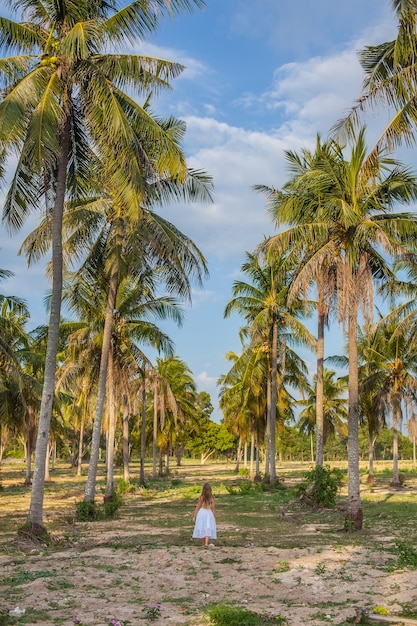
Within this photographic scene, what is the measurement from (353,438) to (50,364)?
835cm

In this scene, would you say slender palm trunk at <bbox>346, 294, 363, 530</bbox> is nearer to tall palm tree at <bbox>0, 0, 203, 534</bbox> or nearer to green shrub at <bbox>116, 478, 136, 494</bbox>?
tall palm tree at <bbox>0, 0, 203, 534</bbox>

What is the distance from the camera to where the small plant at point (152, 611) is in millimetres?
8218

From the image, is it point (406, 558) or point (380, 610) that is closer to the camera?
point (380, 610)

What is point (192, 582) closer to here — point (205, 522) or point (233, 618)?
point (233, 618)

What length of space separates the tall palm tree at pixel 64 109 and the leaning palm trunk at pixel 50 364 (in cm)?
2

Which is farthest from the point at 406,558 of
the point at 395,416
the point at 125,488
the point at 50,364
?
the point at 395,416

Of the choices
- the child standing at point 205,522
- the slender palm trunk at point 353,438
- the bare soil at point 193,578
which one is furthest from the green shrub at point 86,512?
the slender palm trunk at point 353,438

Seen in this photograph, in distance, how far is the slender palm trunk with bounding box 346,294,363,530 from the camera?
16.7 m

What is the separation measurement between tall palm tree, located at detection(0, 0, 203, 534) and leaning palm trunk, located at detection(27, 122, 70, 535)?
0.02m

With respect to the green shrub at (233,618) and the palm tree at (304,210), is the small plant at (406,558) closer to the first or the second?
the green shrub at (233,618)

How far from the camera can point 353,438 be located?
17266 mm

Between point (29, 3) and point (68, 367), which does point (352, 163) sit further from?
point (68, 367)

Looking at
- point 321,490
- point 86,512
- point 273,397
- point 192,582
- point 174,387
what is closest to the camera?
point 192,582

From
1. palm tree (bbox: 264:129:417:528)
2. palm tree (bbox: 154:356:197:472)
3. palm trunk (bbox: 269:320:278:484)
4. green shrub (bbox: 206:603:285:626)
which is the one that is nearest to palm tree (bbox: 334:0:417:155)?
palm tree (bbox: 264:129:417:528)
